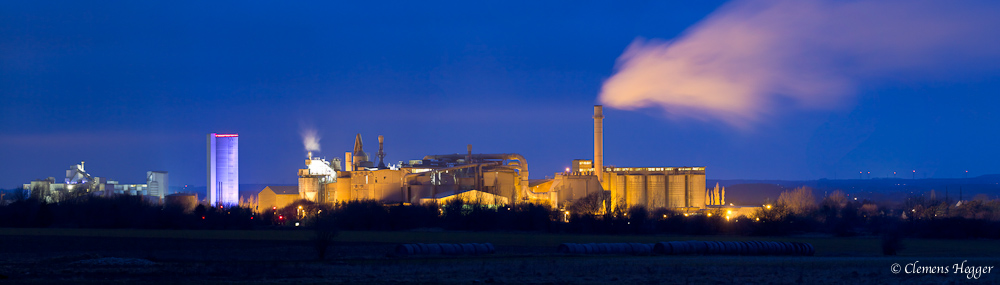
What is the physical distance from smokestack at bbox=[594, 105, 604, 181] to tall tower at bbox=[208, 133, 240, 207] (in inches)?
2091

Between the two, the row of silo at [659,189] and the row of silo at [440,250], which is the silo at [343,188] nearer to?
the row of silo at [659,189]

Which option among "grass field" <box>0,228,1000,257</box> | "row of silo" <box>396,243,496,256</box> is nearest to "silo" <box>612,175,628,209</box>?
"grass field" <box>0,228,1000,257</box>

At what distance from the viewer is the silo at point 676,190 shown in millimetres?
86062

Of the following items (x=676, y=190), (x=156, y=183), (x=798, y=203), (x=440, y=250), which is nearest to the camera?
(x=440, y=250)

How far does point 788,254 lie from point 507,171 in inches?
1761

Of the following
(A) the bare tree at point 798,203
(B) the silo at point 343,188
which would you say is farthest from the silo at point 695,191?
(B) the silo at point 343,188

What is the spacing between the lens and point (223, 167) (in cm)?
12156

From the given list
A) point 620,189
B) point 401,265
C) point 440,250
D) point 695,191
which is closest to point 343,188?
point 620,189

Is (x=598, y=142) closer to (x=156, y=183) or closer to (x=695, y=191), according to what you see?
(x=695, y=191)

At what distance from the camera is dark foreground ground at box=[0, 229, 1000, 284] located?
2780cm

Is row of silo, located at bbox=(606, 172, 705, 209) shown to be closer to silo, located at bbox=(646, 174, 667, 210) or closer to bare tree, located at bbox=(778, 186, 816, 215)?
silo, located at bbox=(646, 174, 667, 210)

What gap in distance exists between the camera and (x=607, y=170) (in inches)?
3492

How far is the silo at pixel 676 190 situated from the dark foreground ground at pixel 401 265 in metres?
36.4

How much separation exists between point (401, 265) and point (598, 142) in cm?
5577
